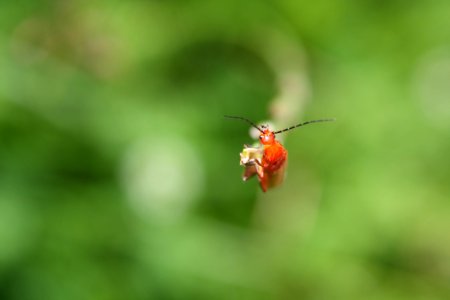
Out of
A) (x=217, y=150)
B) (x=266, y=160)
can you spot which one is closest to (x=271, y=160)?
(x=266, y=160)

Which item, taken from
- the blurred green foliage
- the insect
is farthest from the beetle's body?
the blurred green foliage

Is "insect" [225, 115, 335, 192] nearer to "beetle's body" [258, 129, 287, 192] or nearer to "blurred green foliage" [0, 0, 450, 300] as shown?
"beetle's body" [258, 129, 287, 192]

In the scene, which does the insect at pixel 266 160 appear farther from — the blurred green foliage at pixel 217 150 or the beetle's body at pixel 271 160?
the blurred green foliage at pixel 217 150

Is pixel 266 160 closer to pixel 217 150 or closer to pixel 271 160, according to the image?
pixel 271 160

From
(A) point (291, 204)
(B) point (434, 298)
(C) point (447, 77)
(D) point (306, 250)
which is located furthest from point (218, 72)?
(B) point (434, 298)

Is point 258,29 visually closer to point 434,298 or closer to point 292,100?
point 292,100
